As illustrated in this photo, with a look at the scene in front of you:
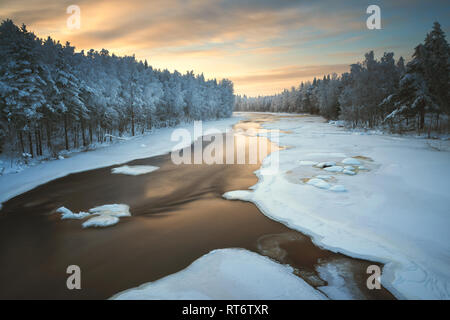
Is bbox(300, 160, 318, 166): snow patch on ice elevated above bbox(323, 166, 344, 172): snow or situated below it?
above

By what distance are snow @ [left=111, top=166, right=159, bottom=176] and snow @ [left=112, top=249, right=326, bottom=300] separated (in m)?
12.4

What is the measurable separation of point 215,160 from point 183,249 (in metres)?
14.4

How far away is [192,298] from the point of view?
5.01 metres

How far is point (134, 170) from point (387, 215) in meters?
16.2

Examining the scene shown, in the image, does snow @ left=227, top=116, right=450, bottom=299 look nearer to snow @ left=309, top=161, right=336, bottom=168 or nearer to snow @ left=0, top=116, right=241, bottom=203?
snow @ left=309, top=161, right=336, bottom=168

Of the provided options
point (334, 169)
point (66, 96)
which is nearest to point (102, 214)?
point (334, 169)

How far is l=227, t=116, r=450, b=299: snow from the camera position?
5695 mm

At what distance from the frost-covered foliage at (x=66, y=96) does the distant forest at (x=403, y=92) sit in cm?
3935

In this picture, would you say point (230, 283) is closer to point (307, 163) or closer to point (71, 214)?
point (71, 214)

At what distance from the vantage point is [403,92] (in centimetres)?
3083

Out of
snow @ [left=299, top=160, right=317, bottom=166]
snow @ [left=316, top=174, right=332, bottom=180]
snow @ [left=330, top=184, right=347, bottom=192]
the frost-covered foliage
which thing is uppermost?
the frost-covered foliage

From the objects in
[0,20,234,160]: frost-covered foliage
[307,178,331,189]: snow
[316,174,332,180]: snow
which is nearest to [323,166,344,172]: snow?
[316,174,332,180]: snow

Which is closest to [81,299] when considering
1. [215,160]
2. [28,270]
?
[28,270]
